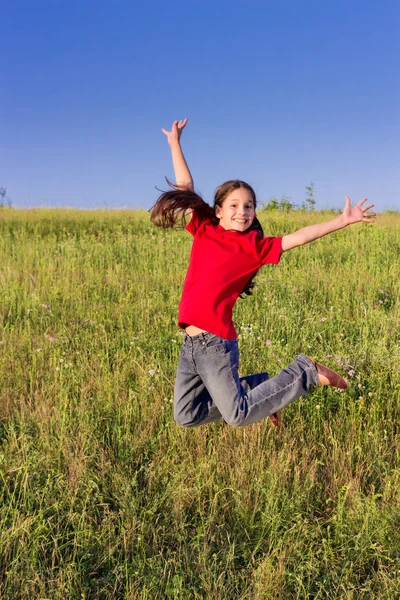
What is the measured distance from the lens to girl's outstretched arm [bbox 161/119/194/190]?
4543mm

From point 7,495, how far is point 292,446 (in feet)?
6.54

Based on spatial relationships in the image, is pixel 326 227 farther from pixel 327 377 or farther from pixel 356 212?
pixel 327 377

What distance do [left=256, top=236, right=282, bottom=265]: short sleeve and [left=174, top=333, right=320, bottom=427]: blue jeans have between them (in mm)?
621

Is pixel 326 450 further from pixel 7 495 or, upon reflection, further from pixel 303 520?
pixel 7 495

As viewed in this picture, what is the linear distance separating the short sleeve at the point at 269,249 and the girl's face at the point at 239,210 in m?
0.20

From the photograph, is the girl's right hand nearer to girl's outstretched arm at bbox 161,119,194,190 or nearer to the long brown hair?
girl's outstretched arm at bbox 161,119,194,190

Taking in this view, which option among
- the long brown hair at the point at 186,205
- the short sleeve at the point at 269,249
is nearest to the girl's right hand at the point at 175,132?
the long brown hair at the point at 186,205

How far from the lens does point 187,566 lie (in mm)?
2973

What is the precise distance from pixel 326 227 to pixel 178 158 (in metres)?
1.62

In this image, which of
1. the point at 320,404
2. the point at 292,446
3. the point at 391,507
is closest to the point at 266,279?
the point at 320,404

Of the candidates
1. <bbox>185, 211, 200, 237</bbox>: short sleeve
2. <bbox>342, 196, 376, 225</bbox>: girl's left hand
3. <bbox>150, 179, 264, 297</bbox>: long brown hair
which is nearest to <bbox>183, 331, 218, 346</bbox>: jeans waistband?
<bbox>150, 179, 264, 297</bbox>: long brown hair

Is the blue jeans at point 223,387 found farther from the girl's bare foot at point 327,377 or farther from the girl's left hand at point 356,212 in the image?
the girl's left hand at point 356,212

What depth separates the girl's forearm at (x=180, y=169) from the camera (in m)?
4.54

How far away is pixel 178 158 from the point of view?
4.71 meters
